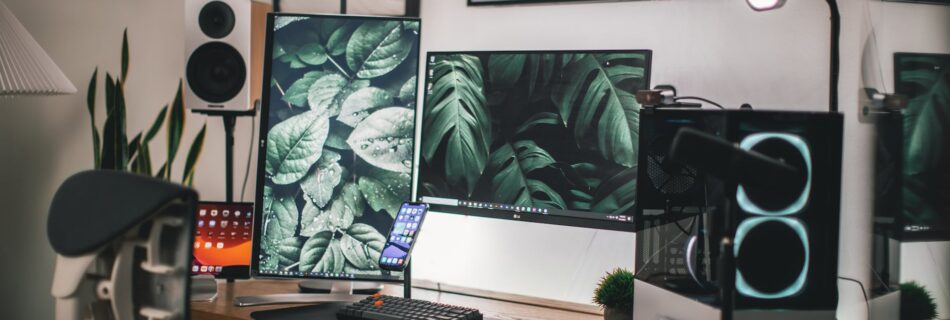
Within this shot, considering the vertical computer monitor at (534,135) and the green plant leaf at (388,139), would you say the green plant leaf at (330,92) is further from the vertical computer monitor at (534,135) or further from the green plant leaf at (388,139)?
the vertical computer monitor at (534,135)

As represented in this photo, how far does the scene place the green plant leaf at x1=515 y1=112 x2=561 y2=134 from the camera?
1685 millimetres

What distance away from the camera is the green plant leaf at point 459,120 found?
176 centimetres

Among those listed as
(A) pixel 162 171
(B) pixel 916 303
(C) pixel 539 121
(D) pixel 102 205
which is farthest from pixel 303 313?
(B) pixel 916 303

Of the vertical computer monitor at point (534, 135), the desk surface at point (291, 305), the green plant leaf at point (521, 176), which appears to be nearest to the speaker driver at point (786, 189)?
the vertical computer monitor at point (534, 135)

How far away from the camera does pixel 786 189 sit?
117cm

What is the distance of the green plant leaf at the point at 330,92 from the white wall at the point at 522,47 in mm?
318

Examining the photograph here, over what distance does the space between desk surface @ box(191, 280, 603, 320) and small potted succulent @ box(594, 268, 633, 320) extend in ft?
0.59

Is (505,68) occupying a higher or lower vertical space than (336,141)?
higher

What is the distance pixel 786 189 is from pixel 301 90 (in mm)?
1196

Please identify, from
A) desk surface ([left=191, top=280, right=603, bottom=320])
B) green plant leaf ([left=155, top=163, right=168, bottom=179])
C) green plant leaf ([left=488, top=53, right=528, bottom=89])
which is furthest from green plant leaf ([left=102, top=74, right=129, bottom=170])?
green plant leaf ([left=488, top=53, right=528, bottom=89])

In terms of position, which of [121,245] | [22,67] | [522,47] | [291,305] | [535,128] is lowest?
[291,305]

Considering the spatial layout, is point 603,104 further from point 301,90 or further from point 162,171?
point 162,171

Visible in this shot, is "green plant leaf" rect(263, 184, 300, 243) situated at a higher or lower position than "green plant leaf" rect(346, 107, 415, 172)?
lower

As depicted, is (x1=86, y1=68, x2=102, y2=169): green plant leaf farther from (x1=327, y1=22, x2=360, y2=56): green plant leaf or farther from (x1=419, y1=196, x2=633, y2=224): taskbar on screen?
(x1=419, y1=196, x2=633, y2=224): taskbar on screen
